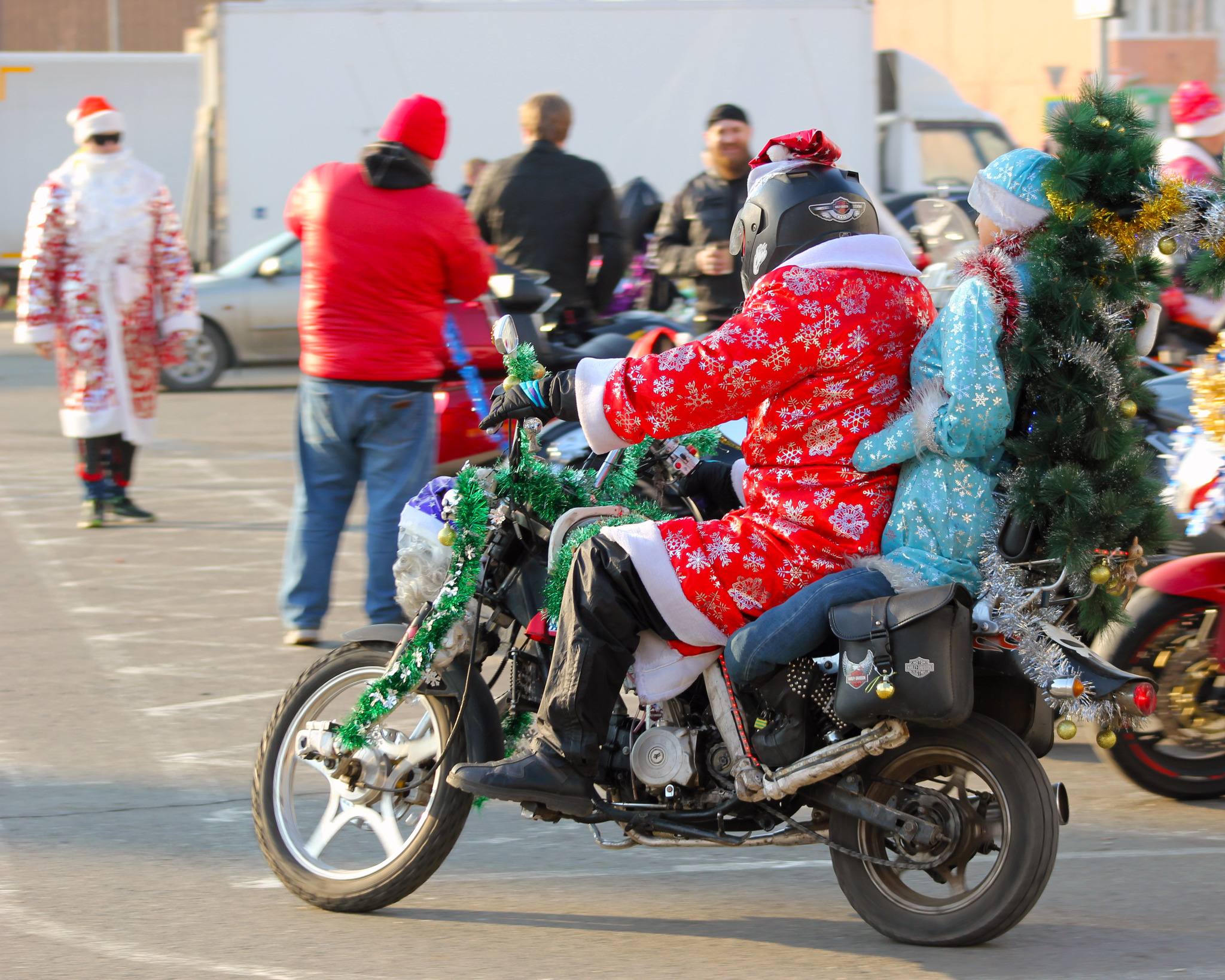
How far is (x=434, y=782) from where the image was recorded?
3.95 m

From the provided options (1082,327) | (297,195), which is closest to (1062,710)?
(1082,327)

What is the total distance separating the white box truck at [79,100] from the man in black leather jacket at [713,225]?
54.4 ft

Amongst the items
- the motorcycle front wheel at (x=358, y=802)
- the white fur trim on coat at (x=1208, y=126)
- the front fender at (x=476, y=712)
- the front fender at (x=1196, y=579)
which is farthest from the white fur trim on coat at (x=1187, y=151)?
the motorcycle front wheel at (x=358, y=802)

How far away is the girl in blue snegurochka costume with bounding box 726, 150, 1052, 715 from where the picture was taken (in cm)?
361

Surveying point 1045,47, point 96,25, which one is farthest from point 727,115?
point 96,25

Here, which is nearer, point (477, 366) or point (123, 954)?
point (123, 954)

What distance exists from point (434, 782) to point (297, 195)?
3.33 meters

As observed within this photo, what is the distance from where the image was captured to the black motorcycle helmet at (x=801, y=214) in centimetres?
379

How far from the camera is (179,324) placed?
9312 mm

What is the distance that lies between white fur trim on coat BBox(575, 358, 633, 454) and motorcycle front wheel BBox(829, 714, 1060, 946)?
977 millimetres

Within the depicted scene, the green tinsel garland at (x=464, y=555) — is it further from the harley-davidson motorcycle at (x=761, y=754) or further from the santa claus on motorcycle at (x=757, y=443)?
the santa claus on motorcycle at (x=757, y=443)

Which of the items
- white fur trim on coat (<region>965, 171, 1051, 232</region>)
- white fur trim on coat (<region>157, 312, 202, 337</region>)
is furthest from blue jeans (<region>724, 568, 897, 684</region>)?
white fur trim on coat (<region>157, 312, 202, 337</region>)

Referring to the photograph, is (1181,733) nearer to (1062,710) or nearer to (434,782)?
(1062,710)

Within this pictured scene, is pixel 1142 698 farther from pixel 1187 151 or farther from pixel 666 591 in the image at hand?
pixel 1187 151
